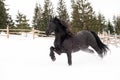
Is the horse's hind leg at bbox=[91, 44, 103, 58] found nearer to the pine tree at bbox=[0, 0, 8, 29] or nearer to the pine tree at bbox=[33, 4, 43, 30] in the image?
the pine tree at bbox=[0, 0, 8, 29]

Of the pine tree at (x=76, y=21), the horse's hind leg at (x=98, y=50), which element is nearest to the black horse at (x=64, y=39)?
the horse's hind leg at (x=98, y=50)

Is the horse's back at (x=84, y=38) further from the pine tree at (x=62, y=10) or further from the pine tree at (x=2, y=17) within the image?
the pine tree at (x=62, y=10)

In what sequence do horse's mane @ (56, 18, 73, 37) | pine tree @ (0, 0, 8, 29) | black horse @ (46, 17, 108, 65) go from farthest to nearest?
1. pine tree @ (0, 0, 8, 29)
2. horse's mane @ (56, 18, 73, 37)
3. black horse @ (46, 17, 108, 65)

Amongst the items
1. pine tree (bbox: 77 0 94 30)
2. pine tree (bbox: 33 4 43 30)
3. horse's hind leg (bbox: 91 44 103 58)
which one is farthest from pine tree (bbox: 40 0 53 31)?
horse's hind leg (bbox: 91 44 103 58)

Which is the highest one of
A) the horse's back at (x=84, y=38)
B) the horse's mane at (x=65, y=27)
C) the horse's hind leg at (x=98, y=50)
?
the horse's mane at (x=65, y=27)

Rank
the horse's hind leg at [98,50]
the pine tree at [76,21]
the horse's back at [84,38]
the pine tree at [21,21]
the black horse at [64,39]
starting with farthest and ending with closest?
the pine tree at [21,21]
the pine tree at [76,21]
the horse's hind leg at [98,50]
the horse's back at [84,38]
the black horse at [64,39]

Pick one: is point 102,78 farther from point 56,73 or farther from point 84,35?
point 84,35

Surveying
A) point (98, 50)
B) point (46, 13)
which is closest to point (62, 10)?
point (46, 13)

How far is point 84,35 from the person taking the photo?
10062mm

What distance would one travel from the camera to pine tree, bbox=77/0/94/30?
37031mm

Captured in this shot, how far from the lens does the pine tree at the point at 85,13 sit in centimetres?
3703

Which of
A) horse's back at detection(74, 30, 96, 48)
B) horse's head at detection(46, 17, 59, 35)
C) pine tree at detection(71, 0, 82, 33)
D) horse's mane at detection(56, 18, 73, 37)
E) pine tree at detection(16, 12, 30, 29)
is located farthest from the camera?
pine tree at detection(16, 12, 30, 29)

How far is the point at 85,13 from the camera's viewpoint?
3762 cm

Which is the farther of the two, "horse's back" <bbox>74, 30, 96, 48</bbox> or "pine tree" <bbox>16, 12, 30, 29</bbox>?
"pine tree" <bbox>16, 12, 30, 29</bbox>
